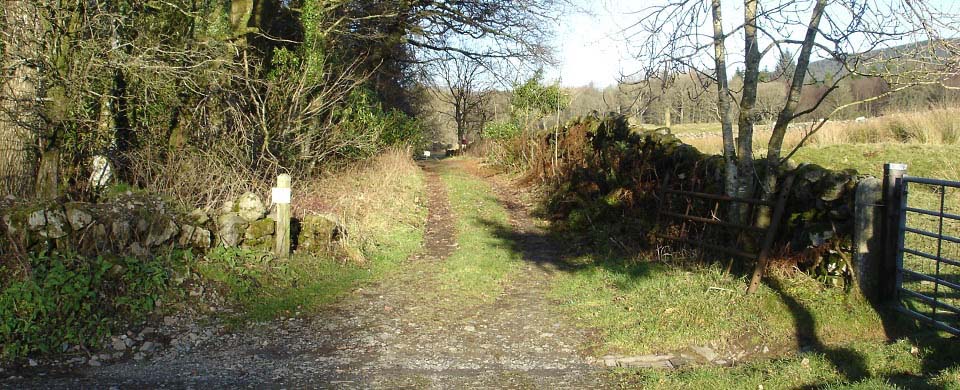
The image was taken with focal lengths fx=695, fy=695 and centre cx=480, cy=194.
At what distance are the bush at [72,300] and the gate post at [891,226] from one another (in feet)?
22.8

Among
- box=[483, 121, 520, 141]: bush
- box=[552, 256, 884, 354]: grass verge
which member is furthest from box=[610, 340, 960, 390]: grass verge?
box=[483, 121, 520, 141]: bush

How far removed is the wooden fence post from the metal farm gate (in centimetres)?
663

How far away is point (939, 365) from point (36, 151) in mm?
9902

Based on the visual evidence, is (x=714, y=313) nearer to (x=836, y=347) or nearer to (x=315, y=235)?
(x=836, y=347)

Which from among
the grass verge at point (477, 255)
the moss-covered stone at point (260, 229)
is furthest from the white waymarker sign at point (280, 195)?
the grass verge at point (477, 255)

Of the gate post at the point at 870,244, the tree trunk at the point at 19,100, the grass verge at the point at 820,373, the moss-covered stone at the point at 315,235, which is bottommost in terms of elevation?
the grass verge at the point at 820,373

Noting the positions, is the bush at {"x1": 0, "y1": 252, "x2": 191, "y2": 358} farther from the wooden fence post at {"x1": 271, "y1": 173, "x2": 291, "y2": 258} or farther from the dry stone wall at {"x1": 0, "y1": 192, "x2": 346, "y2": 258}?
the wooden fence post at {"x1": 271, "y1": 173, "x2": 291, "y2": 258}

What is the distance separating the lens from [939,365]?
5.40 m

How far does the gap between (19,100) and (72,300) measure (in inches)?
134

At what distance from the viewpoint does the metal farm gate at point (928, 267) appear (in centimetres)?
576

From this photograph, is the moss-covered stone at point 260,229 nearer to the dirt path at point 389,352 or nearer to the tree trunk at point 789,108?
the dirt path at point 389,352

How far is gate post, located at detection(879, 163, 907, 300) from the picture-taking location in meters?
6.45

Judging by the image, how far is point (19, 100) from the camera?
8.20 m

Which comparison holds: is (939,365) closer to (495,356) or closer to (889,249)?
(889,249)
